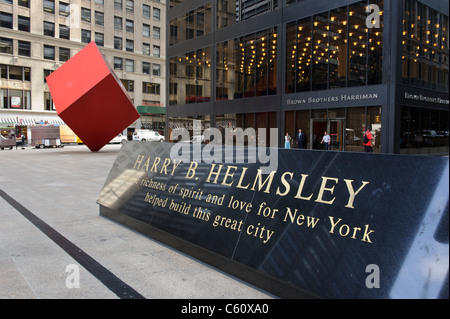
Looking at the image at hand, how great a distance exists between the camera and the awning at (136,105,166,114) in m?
61.4

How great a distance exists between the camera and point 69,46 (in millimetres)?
53188

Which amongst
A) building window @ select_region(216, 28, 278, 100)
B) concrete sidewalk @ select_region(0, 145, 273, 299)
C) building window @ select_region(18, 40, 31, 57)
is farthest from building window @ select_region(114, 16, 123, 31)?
concrete sidewalk @ select_region(0, 145, 273, 299)

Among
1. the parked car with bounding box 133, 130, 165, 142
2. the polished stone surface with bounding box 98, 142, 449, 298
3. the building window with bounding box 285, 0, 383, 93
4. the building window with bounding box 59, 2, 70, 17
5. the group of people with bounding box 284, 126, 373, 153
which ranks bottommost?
the polished stone surface with bounding box 98, 142, 449, 298

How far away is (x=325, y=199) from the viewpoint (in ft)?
11.1

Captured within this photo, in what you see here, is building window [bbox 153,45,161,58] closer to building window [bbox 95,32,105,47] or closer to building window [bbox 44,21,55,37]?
building window [bbox 95,32,105,47]

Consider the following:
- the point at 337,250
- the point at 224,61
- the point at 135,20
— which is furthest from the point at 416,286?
the point at 135,20

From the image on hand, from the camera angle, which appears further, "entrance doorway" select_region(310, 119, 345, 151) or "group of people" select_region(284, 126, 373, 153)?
"entrance doorway" select_region(310, 119, 345, 151)

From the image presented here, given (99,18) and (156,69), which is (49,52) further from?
(156,69)

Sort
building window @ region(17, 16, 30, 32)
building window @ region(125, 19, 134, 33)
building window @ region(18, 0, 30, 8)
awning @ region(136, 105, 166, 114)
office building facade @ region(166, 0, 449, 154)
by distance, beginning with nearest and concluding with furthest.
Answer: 1. office building facade @ region(166, 0, 449, 154)
2. building window @ region(18, 0, 30, 8)
3. building window @ region(17, 16, 30, 32)
4. building window @ region(125, 19, 134, 33)
5. awning @ region(136, 105, 166, 114)

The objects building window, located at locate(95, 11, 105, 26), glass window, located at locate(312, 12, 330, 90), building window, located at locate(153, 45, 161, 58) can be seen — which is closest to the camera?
glass window, located at locate(312, 12, 330, 90)

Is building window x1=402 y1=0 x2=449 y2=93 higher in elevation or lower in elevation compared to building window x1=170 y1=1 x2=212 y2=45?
lower

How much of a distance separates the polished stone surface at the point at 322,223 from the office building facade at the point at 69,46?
52.7m

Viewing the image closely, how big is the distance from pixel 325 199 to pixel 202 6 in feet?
101

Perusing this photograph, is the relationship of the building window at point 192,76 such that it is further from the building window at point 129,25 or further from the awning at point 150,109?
the building window at point 129,25
